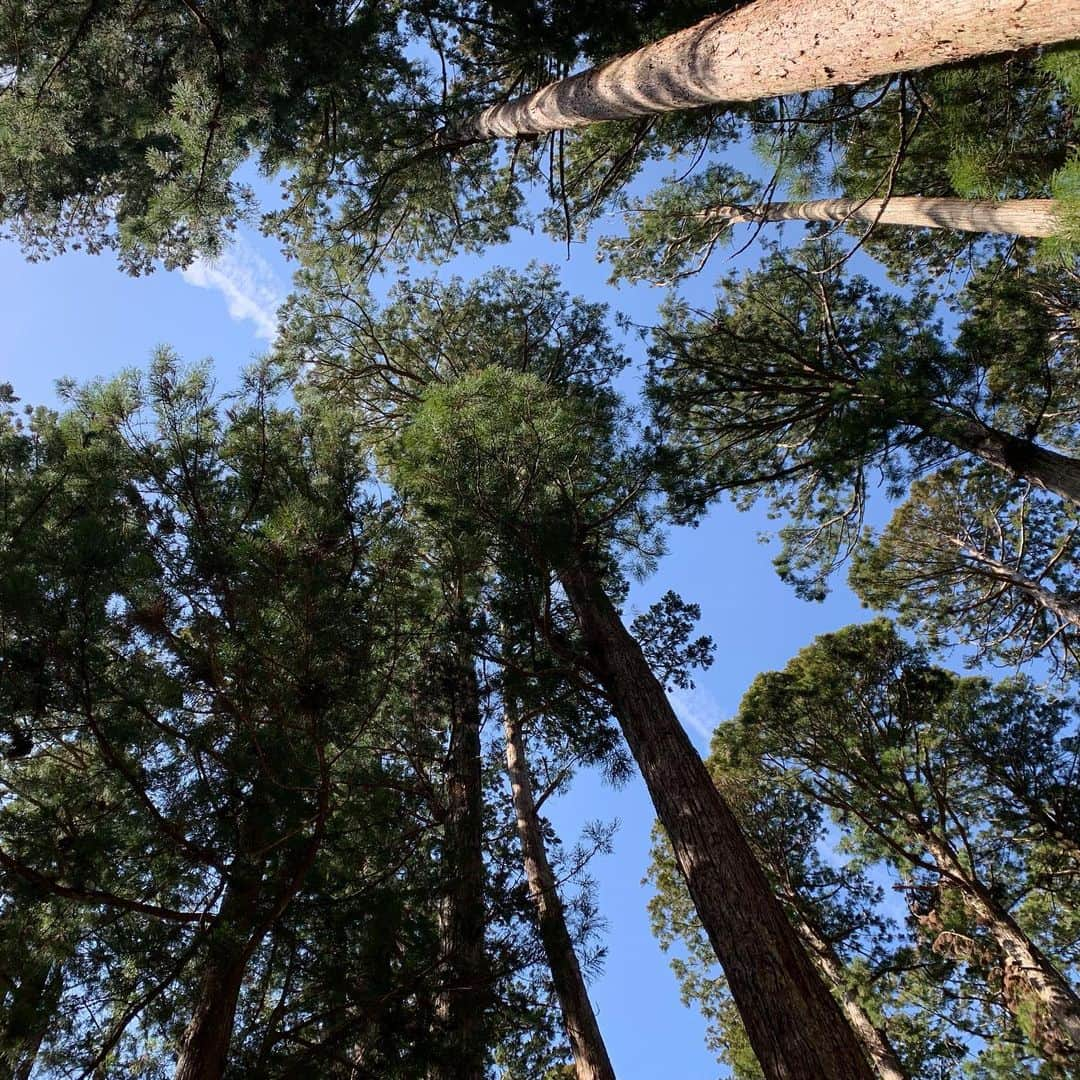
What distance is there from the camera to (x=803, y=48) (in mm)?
2783

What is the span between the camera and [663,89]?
363 centimetres

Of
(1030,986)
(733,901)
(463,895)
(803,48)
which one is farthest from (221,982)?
(1030,986)

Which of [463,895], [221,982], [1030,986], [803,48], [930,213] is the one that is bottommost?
[1030,986]

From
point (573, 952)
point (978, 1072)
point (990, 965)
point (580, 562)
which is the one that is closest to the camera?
point (573, 952)

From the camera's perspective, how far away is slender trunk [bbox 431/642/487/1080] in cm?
371

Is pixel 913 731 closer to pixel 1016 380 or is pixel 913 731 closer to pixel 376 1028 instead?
pixel 1016 380

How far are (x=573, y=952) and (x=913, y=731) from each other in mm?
7064

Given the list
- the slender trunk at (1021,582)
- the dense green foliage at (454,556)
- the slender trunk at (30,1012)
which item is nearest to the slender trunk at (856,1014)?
the dense green foliage at (454,556)

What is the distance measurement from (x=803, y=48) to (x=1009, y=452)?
16.9 feet

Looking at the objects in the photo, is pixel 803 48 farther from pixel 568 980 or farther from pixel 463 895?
pixel 568 980

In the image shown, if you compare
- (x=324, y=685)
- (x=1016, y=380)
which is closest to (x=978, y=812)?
(x=1016, y=380)

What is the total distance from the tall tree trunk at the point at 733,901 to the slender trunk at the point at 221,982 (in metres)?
2.34

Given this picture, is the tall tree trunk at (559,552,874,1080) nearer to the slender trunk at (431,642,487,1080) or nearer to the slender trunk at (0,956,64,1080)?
the slender trunk at (431,642,487,1080)

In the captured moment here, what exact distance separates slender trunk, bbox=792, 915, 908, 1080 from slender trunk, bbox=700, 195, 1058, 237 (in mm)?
8447
